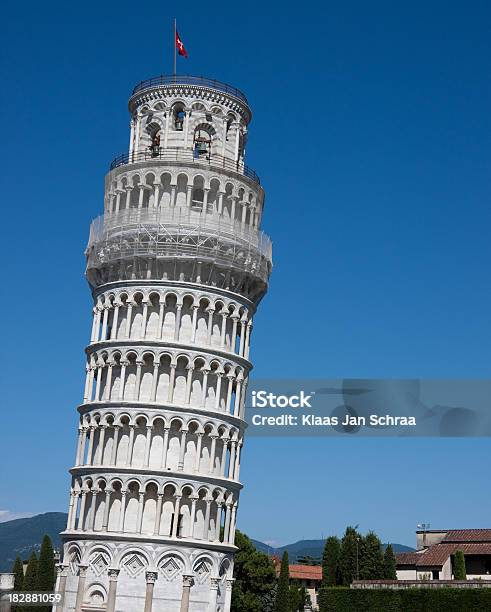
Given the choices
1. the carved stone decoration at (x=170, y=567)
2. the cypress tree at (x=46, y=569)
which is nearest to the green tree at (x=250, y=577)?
the cypress tree at (x=46, y=569)

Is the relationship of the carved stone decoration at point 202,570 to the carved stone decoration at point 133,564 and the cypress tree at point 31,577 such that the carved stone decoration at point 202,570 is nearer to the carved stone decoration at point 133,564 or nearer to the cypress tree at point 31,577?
the carved stone decoration at point 133,564

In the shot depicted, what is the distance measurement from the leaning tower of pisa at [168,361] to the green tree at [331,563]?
34279 millimetres

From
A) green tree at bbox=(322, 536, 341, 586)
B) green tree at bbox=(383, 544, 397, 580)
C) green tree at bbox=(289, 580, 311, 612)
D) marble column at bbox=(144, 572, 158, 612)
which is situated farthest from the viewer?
green tree at bbox=(289, 580, 311, 612)

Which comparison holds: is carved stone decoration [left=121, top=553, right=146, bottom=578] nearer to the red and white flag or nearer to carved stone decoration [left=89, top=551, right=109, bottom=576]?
carved stone decoration [left=89, top=551, right=109, bottom=576]

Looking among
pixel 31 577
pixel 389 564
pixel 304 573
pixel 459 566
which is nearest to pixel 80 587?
pixel 459 566

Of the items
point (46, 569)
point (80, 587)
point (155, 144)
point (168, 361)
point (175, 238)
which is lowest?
point (80, 587)

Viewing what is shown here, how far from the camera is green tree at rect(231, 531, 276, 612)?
2987 inches

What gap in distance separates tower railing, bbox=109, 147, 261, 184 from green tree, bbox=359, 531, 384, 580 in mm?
41041

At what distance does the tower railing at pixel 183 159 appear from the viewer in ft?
207

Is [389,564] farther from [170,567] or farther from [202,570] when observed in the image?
[170,567]

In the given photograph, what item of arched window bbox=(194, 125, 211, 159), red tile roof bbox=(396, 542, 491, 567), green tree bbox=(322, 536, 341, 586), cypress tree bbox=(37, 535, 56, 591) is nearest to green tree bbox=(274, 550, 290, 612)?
green tree bbox=(322, 536, 341, 586)

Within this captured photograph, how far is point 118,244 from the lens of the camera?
2405 inches

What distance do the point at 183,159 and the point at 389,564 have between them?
44649mm

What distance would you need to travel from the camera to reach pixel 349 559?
292ft
